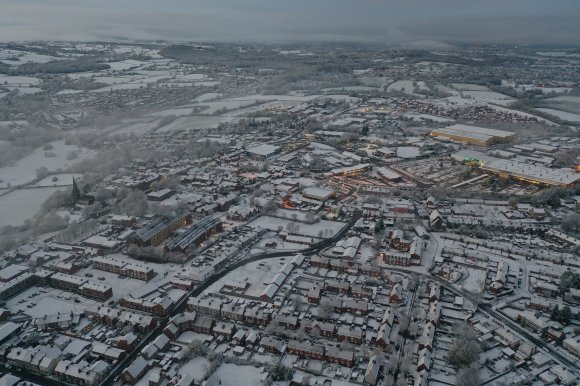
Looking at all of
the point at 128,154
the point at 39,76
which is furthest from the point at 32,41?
the point at 128,154

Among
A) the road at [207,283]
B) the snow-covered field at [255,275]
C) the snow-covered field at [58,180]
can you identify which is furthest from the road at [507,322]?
the snow-covered field at [58,180]

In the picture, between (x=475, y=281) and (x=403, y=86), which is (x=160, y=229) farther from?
(x=403, y=86)

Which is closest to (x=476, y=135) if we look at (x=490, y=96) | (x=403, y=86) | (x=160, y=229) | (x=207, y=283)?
(x=490, y=96)

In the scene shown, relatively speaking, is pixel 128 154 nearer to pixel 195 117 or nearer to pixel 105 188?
pixel 105 188

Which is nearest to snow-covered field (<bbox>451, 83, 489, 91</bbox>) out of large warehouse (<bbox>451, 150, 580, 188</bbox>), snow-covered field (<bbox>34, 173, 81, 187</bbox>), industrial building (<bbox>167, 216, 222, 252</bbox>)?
large warehouse (<bbox>451, 150, 580, 188</bbox>)

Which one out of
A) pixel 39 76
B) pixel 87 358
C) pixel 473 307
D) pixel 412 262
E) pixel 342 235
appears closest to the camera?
pixel 87 358

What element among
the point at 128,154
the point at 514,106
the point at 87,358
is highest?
the point at 514,106

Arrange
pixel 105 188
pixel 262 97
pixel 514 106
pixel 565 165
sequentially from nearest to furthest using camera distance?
pixel 105 188 → pixel 565 165 → pixel 514 106 → pixel 262 97

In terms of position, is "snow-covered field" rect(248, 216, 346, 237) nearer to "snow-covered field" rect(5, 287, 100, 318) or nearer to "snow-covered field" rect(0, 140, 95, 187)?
"snow-covered field" rect(5, 287, 100, 318)

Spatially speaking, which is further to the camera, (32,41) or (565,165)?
(32,41)
